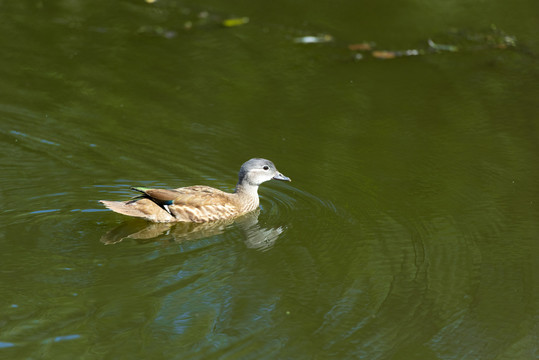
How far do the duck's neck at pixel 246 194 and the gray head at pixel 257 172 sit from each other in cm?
4

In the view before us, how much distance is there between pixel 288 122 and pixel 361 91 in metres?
1.54

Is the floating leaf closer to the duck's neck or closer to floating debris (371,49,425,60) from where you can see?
floating debris (371,49,425,60)

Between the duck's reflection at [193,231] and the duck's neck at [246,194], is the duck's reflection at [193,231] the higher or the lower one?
the lower one

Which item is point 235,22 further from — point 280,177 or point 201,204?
point 201,204

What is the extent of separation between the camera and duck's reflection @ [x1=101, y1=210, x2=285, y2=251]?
7945 millimetres

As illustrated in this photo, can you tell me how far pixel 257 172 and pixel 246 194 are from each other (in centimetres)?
29

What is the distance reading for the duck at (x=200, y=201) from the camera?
27.5 ft

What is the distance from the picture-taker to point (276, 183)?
973 centimetres

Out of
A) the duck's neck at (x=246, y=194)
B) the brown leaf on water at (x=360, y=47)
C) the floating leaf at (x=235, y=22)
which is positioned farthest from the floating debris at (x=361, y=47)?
the duck's neck at (x=246, y=194)

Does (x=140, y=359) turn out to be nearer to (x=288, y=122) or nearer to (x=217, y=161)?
(x=217, y=161)

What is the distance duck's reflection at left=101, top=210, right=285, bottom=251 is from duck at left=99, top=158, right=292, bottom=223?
0.30 ft

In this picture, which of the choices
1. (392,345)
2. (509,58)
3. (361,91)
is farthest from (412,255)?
(509,58)

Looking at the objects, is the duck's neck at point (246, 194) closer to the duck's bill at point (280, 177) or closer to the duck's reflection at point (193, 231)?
the duck's reflection at point (193, 231)

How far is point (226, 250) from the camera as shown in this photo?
7629 mm
